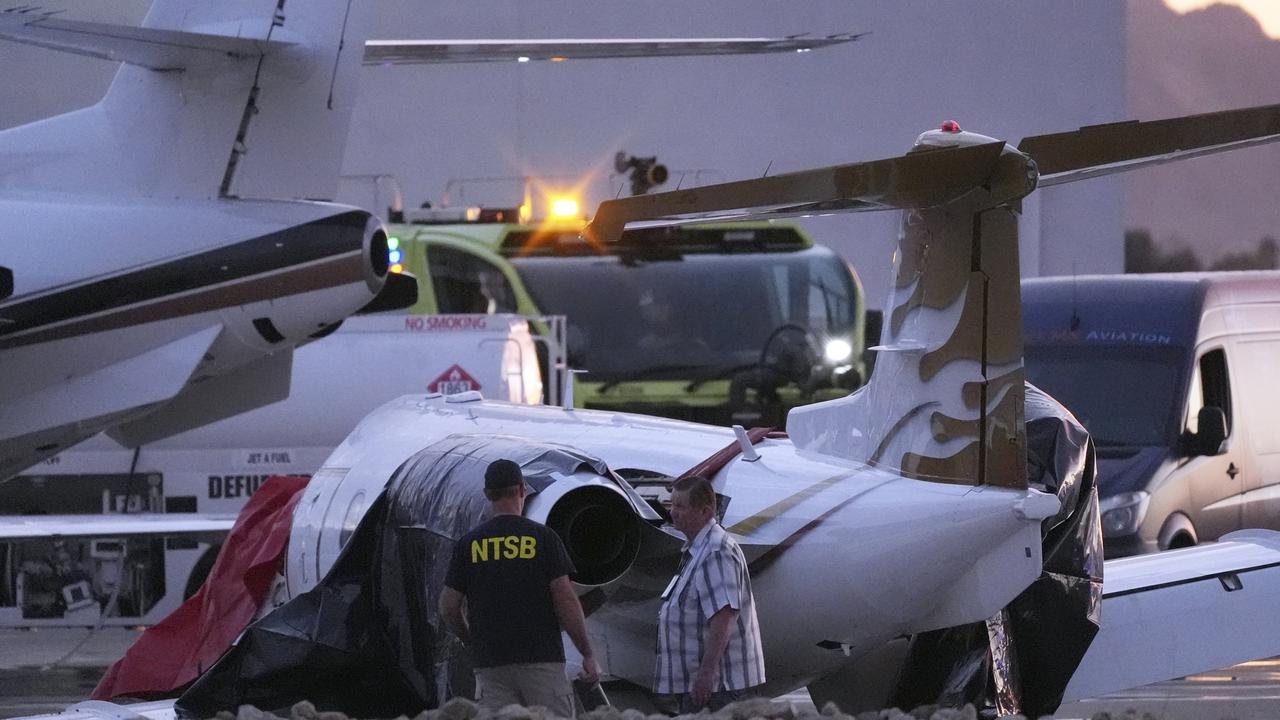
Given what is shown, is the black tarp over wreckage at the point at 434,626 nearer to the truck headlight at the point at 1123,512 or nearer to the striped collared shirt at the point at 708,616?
the striped collared shirt at the point at 708,616

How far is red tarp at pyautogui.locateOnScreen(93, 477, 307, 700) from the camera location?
11094 millimetres

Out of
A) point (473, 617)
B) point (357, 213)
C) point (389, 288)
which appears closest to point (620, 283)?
point (389, 288)

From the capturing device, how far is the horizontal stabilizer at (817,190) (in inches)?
285

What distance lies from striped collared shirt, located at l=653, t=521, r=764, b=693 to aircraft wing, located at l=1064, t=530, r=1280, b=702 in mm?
2109

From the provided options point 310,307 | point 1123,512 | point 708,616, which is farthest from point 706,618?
point 1123,512

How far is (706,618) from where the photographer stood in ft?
25.2

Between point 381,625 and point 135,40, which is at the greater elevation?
point 135,40

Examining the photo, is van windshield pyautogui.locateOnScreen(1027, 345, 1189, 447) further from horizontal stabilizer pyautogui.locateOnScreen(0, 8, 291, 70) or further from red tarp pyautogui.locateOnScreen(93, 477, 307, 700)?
horizontal stabilizer pyautogui.locateOnScreen(0, 8, 291, 70)

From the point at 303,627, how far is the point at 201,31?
16.8 ft

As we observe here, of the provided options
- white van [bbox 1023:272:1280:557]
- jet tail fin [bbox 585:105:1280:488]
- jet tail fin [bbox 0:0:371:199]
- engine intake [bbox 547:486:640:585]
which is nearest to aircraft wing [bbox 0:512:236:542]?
jet tail fin [bbox 0:0:371:199]

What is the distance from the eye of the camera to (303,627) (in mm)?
8547

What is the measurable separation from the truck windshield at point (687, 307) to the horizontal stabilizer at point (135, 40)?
7.52 meters

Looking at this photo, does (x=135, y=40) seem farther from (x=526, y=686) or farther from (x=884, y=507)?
(x=884, y=507)

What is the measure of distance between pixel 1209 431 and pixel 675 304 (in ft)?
21.2
